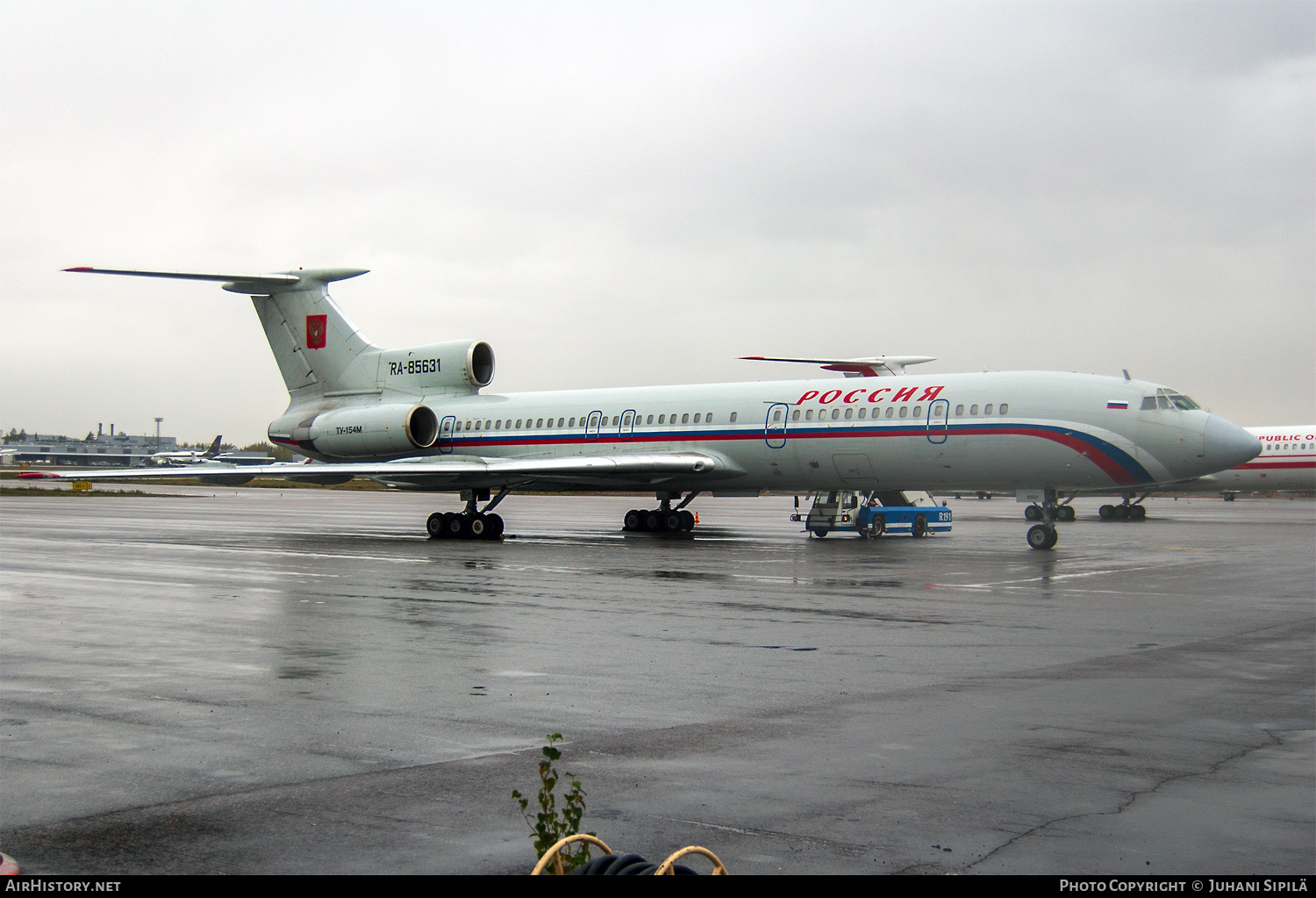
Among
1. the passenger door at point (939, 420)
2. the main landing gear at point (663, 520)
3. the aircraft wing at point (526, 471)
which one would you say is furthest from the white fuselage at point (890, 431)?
the main landing gear at point (663, 520)

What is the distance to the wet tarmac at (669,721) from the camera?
480 cm

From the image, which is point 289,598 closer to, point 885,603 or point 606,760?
point 885,603

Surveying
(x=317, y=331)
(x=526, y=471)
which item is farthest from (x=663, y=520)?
(x=317, y=331)

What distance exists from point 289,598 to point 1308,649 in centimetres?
1118

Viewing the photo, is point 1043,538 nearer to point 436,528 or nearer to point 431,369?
point 436,528

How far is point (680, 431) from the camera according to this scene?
2791 cm

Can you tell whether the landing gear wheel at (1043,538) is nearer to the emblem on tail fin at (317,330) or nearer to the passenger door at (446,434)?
the passenger door at (446,434)

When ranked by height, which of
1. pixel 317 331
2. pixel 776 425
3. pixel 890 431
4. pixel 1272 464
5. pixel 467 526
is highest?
pixel 317 331

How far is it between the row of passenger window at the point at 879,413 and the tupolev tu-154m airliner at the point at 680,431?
4 cm

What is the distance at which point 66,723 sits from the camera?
6.98 m

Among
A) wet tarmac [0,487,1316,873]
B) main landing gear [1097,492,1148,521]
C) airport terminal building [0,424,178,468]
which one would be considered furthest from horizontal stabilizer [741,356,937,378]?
airport terminal building [0,424,178,468]

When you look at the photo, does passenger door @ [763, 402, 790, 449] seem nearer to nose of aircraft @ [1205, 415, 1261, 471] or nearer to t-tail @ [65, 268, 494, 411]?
nose of aircraft @ [1205, 415, 1261, 471]

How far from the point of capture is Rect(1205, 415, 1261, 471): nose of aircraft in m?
22.2

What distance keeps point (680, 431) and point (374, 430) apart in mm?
8588
